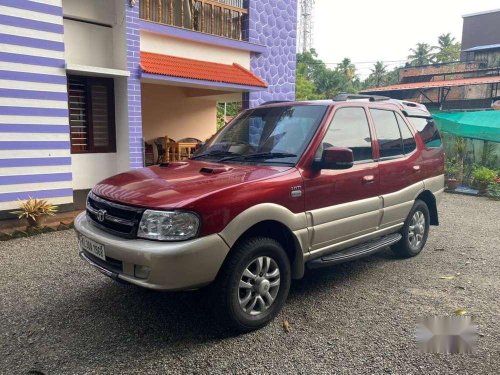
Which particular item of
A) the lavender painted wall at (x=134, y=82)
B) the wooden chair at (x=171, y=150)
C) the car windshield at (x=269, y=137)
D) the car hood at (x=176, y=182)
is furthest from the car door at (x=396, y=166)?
the wooden chair at (x=171, y=150)

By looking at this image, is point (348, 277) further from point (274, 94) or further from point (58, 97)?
point (274, 94)

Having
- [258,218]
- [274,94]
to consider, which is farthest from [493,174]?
[258,218]

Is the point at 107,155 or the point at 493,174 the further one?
the point at 493,174

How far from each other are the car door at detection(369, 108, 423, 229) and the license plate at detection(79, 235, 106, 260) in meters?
2.87

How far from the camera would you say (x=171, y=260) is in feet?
8.82

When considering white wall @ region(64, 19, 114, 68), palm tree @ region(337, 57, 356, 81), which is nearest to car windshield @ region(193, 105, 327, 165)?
white wall @ region(64, 19, 114, 68)

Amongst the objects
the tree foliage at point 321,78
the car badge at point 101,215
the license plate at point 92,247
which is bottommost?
the license plate at point 92,247

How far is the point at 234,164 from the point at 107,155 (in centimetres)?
545

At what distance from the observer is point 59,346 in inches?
119

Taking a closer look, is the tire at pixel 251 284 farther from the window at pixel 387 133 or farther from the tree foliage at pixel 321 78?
the tree foliage at pixel 321 78

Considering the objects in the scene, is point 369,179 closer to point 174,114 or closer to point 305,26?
point 174,114

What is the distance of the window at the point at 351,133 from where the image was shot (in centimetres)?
387

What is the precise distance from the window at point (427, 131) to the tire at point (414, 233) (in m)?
0.82

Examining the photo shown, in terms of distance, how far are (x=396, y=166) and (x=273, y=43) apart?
24.1ft
